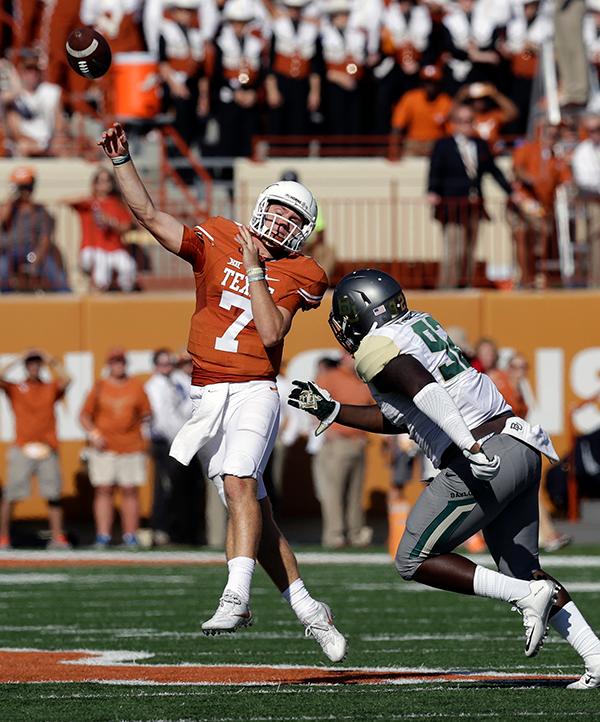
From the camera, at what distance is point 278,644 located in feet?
28.0

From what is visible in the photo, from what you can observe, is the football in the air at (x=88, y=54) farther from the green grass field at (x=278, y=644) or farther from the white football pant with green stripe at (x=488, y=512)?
the green grass field at (x=278, y=644)

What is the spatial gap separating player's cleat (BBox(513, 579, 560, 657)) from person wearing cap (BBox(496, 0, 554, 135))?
1359cm

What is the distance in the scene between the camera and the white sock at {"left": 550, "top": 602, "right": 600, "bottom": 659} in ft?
21.0

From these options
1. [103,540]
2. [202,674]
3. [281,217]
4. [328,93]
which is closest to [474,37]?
[328,93]

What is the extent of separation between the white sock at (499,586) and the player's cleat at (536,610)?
0.02 m

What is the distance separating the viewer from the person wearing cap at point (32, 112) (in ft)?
60.5

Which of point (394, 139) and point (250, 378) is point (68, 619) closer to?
point (250, 378)

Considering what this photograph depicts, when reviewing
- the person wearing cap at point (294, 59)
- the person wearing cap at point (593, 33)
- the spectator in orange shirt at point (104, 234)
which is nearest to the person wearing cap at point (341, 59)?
the person wearing cap at point (294, 59)

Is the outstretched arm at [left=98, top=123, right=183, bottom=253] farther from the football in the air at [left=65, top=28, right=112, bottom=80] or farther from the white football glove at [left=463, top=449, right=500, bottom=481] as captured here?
the white football glove at [left=463, top=449, right=500, bottom=481]

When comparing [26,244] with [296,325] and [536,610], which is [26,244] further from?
[536,610]

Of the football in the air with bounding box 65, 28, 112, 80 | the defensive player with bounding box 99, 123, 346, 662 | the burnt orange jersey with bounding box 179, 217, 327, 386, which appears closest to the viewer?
the defensive player with bounding box 99, 123, 346, 662

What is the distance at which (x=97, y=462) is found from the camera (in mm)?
15391

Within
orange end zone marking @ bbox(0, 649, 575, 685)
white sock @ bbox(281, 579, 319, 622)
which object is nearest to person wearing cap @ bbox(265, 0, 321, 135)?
orange end zone marking @ bbox(0, 649, 575, 685)

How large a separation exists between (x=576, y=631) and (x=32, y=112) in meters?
13.4
